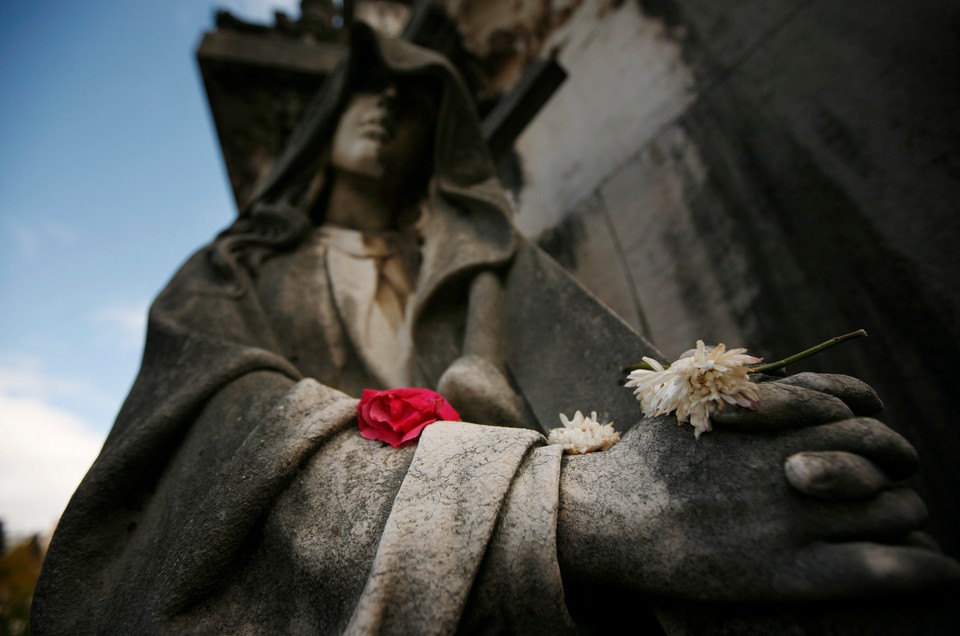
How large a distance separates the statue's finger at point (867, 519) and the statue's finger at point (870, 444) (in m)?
0.05

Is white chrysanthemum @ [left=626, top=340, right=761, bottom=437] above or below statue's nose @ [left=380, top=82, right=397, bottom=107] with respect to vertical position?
below

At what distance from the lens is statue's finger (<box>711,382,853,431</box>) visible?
0.72 metres

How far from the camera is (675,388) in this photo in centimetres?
82

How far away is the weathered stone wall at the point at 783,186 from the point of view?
1336mm

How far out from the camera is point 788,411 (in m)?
0.73

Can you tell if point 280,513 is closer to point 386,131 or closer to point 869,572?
point 869,572

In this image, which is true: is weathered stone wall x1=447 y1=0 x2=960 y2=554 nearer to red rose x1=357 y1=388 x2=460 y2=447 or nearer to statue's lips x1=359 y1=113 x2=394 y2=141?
red rose x1=357 y1=388 x2=460 y2=447

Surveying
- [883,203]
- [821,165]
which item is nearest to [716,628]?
[883,203]

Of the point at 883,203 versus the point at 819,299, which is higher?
the point at 883,203

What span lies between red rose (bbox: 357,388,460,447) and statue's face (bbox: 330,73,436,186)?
149cm

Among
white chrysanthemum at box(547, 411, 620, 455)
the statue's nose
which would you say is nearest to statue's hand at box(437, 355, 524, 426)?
white chrysanthemum at box(547, 411, 620, 455)

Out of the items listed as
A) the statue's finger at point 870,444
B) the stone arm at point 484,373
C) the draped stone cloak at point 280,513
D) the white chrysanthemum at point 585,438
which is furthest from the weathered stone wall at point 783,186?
the statue's finger at point 870,444

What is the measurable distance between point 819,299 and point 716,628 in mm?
1228

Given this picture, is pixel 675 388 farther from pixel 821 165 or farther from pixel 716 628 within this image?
pixel 821 165
